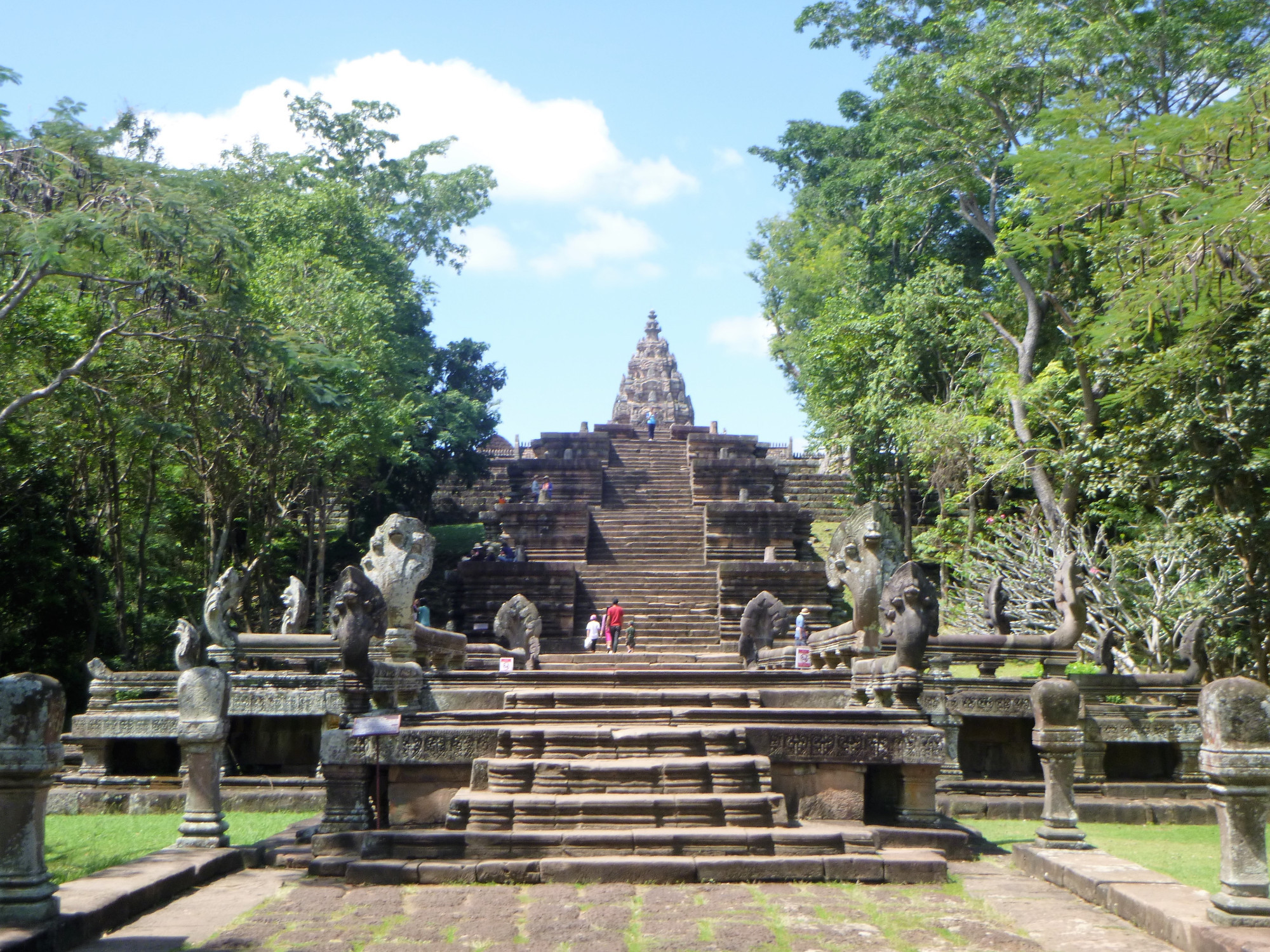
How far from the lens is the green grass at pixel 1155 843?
8.05 m

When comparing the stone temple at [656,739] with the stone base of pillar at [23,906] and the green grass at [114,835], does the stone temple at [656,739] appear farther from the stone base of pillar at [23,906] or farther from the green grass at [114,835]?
the stone base of pillar at [23,906]

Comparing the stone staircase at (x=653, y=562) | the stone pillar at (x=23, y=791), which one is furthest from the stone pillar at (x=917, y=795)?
the stone staircase at (x=653, y=562)

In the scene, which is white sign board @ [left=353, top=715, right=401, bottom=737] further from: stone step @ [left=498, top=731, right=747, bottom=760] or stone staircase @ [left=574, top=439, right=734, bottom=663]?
stone staircase @ [left=574, top=439, right=734, bottom=663]

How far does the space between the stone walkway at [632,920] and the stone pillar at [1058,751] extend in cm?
75

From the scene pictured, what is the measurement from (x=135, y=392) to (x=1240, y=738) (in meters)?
17.7

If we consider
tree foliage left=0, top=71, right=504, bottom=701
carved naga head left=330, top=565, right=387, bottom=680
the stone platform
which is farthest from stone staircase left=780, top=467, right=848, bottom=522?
carved naga head left=330, top=565, right=387, bottom=680

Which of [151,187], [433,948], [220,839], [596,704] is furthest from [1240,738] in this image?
[151,187]

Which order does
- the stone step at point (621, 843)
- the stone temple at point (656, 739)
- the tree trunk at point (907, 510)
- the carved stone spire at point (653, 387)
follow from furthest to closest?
1. the carved stone spire at point (653, 387)
2. the tree trunk at point (907, 510)
3. the stone temple at point (656, 739)
4. the stone step at point (621, 843)

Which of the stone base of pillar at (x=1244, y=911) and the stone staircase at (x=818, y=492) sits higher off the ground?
the stone staircase at (x=818, y=492)

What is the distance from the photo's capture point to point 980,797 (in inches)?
440

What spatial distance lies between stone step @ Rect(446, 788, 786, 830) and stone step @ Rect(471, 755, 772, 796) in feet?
0.66

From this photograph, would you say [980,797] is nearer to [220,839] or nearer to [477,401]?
[220,839]

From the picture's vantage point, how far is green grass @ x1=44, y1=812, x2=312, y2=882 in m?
8.27

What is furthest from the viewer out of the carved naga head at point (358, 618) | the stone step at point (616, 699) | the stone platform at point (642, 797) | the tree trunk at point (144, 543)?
the tree trunk at point (144, 543)
